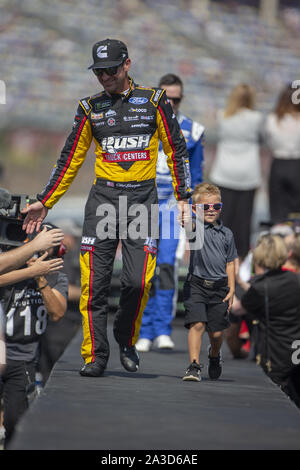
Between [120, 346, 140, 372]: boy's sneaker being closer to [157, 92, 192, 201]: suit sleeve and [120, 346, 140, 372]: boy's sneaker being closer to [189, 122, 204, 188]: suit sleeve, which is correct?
[157, 92, 192, 201]: suit sleeve

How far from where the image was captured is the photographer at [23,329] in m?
6.18

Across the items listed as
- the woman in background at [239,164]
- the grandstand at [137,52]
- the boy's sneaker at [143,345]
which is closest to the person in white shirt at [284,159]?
the woman in background at [239,164]

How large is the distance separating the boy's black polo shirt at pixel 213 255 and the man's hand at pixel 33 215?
1.07m

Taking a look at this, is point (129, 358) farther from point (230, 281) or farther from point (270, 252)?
point (270, 252)

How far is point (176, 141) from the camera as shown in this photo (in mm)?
5668

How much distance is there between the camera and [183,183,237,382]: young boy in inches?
228

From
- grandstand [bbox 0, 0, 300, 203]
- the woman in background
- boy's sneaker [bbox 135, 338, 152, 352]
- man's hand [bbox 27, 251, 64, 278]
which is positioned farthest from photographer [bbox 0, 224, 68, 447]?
grandstand [bbox 0, 0, 300, 203]

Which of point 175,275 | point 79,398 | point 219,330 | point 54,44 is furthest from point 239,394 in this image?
point 54,44

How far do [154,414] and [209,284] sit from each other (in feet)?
5.47

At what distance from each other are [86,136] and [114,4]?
14.7 meters

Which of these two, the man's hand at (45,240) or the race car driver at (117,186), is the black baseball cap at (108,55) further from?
the man's hand at (45,240)

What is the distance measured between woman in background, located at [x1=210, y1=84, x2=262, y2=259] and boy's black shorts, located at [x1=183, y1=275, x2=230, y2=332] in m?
3.71
